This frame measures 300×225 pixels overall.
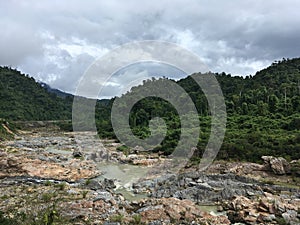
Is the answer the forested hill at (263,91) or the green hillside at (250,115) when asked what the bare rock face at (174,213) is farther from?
the forested hill at (263,91)

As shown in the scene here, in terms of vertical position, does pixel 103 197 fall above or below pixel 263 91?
below

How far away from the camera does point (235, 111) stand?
4931cm

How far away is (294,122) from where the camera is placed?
34.7 meters

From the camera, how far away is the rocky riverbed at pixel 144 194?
14.0 meters

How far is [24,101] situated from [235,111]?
6373 centimetres

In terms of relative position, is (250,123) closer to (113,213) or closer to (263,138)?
(263,138)

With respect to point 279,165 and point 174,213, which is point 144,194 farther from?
point 279,165

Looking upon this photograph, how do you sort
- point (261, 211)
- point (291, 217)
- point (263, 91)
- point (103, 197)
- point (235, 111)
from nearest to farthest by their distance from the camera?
point (291, 217), point (261, 211), point (103, 197), point (235, 111), point (263, 91)

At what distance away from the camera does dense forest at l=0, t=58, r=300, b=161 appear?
29797 mm

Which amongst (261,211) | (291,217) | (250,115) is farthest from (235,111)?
(291,217)

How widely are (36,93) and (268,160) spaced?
88027 mm

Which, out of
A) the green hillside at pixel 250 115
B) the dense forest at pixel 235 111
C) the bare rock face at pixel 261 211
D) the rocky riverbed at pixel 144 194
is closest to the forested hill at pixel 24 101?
the dense forest at pixel 235 111

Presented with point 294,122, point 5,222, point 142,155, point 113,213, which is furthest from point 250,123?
point 5,222

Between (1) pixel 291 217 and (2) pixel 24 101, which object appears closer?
(1) pixel 291 217
